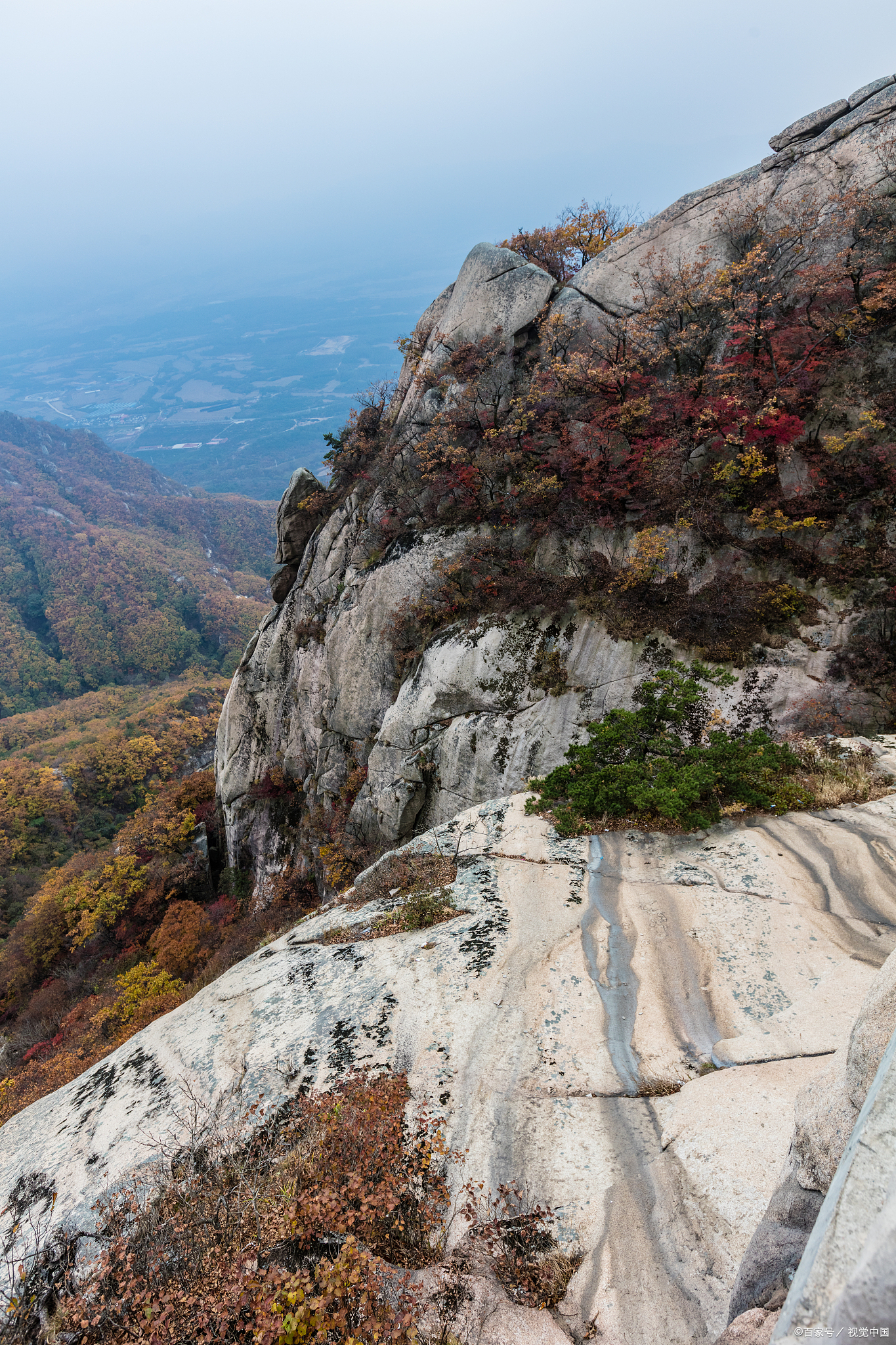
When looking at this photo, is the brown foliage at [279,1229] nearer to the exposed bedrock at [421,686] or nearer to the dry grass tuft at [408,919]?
the dry grass tuft at [408,919]

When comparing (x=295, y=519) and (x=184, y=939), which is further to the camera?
(x=295, y=519)

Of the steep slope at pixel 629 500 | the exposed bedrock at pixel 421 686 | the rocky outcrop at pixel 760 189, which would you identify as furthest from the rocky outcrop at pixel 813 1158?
the rocky outcrop at pixel 760 189

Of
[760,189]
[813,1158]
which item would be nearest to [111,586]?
[760,189]

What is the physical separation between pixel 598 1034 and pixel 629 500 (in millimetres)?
11803

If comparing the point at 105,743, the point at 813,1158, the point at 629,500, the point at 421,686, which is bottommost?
the point at 105,743

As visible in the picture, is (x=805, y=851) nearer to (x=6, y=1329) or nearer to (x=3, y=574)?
(x=6, y=1329)

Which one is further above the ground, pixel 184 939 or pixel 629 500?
pixel 629 500

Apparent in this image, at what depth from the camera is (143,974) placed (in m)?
20.5

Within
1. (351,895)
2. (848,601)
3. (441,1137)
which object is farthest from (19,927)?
(848,601)

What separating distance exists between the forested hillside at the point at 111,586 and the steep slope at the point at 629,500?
8690 cm

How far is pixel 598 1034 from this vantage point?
5578 mm

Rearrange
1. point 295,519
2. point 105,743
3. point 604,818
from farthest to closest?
point 105,743 → point 295,519 → point 604,818

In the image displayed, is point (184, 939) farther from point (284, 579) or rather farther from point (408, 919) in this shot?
point (408, 919)

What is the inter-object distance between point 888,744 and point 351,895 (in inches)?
383
